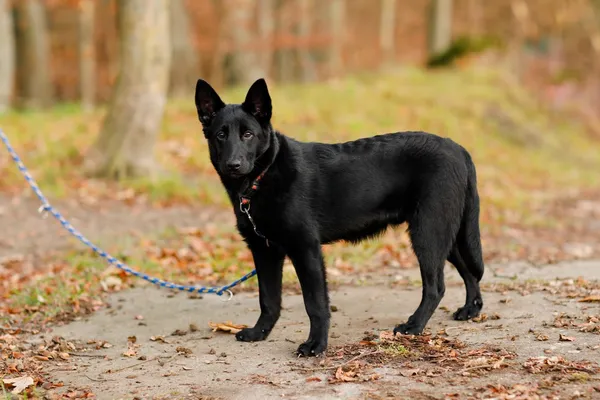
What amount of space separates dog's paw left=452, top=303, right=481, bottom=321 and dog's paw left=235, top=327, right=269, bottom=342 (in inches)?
56.1

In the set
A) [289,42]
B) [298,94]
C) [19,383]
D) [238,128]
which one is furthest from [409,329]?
[289,42]

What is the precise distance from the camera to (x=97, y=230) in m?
9.34

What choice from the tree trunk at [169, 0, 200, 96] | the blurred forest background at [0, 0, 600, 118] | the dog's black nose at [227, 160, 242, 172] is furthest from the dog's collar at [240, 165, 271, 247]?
the tree trunk at [169, 0, 200, 96]

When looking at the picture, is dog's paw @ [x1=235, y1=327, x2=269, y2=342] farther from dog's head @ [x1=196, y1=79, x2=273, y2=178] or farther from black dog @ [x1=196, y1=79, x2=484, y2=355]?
dog's head @ [x1=196, y1=79, x2=273, y2=178]

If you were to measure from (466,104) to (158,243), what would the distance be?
414 inches

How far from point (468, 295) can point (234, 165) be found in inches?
82.4

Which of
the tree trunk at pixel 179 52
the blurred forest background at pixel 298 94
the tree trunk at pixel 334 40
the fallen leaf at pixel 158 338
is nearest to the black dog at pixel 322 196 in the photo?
the fallen leaf at pixel 158 338

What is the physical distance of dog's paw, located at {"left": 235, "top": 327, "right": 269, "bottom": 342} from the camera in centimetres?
539

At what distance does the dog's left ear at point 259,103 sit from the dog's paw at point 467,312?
6.64ft

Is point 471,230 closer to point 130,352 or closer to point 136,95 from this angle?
point 130,352

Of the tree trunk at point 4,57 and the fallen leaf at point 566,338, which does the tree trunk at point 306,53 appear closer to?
the tree trunk at point 4,57

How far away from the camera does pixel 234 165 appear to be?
481 cm

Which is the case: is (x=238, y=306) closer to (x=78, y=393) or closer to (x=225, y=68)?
(x=78, y=393)

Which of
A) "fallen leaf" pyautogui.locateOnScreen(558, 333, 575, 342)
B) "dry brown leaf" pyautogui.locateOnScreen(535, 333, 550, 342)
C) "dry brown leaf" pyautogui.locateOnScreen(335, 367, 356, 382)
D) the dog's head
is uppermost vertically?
the dog's head
